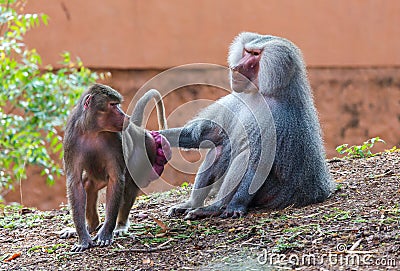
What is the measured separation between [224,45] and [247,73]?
467 cm

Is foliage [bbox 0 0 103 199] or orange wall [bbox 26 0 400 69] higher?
orange wall [bbox 26 0 400 69]

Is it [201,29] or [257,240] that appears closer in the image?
[257,240]

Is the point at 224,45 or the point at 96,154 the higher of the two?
the point at 224,45

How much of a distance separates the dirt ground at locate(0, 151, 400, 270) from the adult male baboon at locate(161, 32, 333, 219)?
0.57ft

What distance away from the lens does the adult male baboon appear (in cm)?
511

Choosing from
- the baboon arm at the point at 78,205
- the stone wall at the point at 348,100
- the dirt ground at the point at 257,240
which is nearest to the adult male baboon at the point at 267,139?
the dirt ground at the point at 257,240

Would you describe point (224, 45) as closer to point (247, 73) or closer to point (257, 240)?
point (247, 73)

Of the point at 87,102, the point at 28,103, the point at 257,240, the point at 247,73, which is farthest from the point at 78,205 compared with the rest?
the point at 28,103

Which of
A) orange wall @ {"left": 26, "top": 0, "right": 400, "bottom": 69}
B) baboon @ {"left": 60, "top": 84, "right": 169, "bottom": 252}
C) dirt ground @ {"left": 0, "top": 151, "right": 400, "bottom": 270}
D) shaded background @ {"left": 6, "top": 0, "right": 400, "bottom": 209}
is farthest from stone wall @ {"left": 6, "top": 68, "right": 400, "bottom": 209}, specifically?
baboon @ {"left": 60, "top": 84, "right": 169, "bottom": 252}

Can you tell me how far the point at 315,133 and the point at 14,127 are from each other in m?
3.84

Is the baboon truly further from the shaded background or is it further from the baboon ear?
the shaded background

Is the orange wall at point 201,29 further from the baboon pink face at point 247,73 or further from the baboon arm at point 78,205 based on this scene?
the baboon arm at point 78,205

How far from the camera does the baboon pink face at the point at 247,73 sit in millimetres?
5215

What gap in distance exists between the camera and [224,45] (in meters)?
9.83
